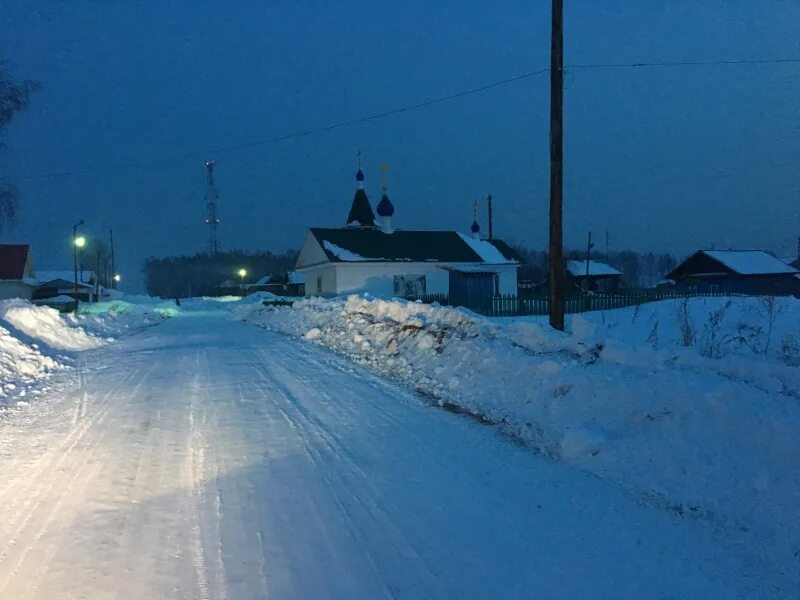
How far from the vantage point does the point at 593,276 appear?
71.6m

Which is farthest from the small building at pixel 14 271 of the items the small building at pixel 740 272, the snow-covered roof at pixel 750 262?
the snow-covered roof at pixel 750 262

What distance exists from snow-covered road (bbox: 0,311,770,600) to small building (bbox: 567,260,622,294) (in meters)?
64.8

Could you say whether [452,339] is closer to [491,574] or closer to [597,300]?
[491,574]

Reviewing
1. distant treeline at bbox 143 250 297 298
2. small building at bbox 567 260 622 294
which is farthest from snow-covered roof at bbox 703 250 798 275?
distant treeline at bbox 143 250 297 298

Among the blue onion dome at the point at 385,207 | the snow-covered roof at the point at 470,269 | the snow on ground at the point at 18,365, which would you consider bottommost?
the snow on ground at the point at 18,365

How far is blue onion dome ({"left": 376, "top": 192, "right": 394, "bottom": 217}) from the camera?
147 ft

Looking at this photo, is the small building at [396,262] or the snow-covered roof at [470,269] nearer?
the small building at [396,262]

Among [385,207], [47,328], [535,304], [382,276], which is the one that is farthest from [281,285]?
[47,328]

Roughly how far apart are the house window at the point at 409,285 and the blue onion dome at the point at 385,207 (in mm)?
6893

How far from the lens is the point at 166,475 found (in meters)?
6.24

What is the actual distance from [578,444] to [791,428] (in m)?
1.94

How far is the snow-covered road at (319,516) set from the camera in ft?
13.2

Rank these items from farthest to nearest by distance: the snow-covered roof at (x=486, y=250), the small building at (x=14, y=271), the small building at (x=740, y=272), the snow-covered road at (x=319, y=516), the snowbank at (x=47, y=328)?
the small building at (x=14, y=271) < the small building at (x=740, y=272) < the snow-covered roof at (x=486, y=250) < the snowbank at (x=47, y=328) < the snow-covered road at (x=319, y=516)

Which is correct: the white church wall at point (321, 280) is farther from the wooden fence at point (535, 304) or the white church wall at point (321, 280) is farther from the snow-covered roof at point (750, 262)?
the snow-covered roof at point (750, 262)
